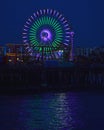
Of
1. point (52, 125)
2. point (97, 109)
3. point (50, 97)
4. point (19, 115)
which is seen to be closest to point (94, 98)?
point (50, 97)

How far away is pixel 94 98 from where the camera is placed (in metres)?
25.4

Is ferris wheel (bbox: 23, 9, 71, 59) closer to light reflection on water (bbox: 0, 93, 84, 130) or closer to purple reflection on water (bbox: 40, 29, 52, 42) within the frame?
purple reflection on water (bbox: 40, 29, 52, 42)

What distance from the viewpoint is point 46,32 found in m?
35.1

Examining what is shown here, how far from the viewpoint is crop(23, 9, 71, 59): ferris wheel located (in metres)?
35.1

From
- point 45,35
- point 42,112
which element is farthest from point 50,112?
point 45,35

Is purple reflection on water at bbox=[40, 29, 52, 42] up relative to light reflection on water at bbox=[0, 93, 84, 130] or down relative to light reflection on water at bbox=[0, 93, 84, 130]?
up

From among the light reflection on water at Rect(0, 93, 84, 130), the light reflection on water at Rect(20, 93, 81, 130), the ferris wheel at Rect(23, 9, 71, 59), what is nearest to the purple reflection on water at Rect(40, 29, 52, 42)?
the ferris wheel at Rect(23, 9, 71, 59)

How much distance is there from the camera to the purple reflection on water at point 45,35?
3493cm

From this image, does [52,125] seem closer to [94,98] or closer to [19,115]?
[19,115]

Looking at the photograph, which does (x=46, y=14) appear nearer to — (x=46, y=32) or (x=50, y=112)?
(x=46, y=32)

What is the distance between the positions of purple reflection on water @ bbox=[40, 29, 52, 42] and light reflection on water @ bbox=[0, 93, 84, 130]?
8.22 meters

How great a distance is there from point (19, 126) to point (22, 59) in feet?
53.0

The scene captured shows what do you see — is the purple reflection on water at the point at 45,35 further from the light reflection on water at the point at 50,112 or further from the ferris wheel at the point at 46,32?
the light reflection on water at the point at 50,112

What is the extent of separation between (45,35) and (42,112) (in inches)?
566
